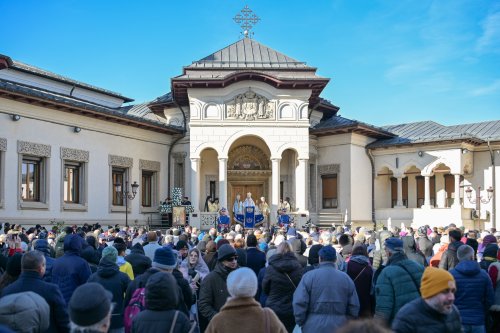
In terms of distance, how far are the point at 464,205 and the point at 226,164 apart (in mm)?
11525

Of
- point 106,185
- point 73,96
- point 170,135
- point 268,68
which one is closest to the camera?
point 106,185

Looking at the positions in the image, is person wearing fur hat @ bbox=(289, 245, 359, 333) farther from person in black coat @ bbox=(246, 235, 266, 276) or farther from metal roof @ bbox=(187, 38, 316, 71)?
metal roof @ bbox=(187, 38, 316, 71)

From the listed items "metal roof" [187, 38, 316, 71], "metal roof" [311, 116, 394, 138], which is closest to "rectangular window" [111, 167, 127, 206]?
"metal roof" [187, 38, 316, 71]

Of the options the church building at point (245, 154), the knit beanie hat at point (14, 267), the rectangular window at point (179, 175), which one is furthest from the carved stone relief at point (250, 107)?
the knit beanie hat at point (14, 267)

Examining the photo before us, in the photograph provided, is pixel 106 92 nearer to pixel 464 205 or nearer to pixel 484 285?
pixel 464 205

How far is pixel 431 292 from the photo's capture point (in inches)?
175

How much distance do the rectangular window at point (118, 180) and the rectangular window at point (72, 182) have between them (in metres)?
1.94

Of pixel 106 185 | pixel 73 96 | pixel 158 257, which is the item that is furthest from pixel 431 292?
pixel 73 96

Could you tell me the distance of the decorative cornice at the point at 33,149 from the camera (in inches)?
846

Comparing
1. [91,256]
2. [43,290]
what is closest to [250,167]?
[91,256]

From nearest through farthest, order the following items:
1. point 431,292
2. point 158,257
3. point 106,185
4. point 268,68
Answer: point 431,292, point 158,257, point 106,185, point 268,68

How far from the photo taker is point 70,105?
22.9m

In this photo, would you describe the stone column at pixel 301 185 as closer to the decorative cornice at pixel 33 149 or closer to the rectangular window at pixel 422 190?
the rectangular window at pixel 422 190

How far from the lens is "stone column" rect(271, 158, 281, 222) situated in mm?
26766
